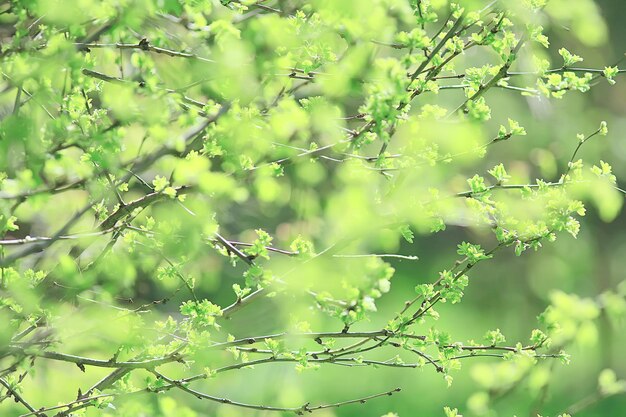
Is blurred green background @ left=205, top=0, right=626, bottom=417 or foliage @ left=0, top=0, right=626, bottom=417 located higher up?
blurred green background @ left=205, top=0, right=626, bottom=417

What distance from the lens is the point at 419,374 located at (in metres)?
9.01

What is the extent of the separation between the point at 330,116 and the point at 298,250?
747 millimetres

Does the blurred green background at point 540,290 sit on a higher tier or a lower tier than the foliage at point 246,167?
higher

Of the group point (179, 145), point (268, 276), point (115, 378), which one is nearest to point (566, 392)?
point (115, 378)

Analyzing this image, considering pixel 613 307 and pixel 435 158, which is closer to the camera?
pixel 613 307

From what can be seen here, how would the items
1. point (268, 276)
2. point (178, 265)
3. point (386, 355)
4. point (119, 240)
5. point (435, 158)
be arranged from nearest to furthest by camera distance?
1. point (268, 276)
2. point (435, 158)
3. point (178, 265)
4. point (119, 240)
5. point (386, 355)

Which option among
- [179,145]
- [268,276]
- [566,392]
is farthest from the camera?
[566,392]

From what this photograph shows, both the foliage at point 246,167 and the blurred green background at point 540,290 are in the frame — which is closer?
the foliage at point 246,167

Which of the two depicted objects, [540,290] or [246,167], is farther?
[540,290]

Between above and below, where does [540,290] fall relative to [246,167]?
above

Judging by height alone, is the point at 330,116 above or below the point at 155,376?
above

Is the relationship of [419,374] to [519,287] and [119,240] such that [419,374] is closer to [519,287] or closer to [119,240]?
[519,287]

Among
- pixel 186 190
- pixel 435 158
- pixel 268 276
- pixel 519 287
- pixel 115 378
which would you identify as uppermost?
pixel 519 287

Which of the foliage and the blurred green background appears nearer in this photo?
the foliage
